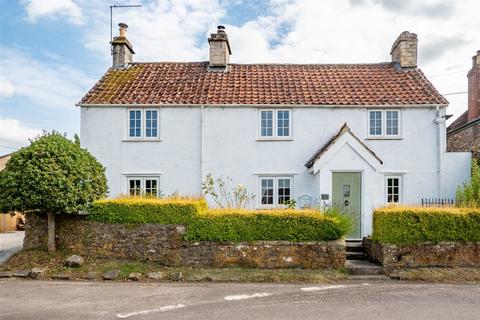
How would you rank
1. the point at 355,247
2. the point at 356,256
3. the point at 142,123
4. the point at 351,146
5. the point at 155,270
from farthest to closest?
1. the point at 142,123
2. the point at 351,146
3. the point at 355,247
4. the point at 356,256
5. the point at 155,270

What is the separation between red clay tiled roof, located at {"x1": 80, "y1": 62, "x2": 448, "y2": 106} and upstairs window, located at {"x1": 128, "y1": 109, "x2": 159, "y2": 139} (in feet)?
2.01

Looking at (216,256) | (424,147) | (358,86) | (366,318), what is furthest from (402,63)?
(366,318)

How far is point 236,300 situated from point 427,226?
684 cm

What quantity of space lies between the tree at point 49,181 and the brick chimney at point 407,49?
1670 cm

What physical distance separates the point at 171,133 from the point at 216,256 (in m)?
7.83

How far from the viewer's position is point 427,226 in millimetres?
12117

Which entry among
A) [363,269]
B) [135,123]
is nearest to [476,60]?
[363,269]

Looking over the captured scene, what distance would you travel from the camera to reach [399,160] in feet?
58.3

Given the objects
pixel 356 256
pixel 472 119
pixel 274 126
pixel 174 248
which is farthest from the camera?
pixel 472 119

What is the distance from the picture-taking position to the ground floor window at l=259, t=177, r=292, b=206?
58.5 feet

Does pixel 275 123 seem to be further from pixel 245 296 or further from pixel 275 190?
pixel 245 296

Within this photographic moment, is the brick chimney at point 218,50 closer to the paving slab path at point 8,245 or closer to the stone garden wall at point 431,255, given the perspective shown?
the paving slab path at point 8,245

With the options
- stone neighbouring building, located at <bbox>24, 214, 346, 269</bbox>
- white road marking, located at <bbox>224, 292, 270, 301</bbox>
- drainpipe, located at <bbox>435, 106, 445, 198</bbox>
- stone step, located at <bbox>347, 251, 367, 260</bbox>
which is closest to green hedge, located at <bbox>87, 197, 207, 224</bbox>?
stone neighbouring building, located at <bbox>24, 214, 346, 269</bbox>

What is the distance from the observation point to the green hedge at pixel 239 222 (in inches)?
481
